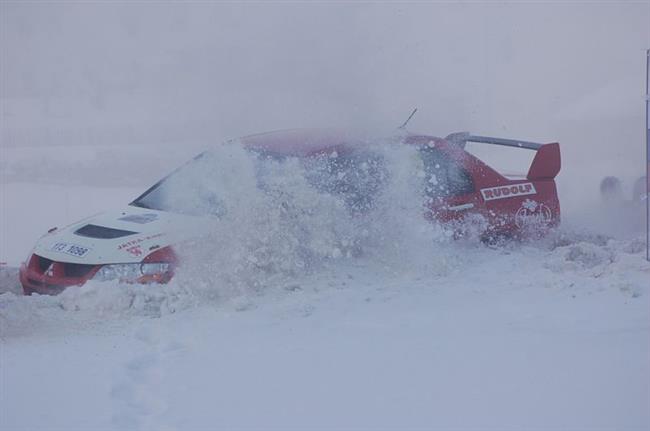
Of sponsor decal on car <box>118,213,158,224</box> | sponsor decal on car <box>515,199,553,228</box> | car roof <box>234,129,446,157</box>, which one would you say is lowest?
sponsor decal on car <box>515,199,553,228</box>

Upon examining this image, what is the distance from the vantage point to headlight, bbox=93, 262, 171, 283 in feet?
14.9

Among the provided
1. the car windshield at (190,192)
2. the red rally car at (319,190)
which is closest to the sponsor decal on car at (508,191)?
the red rally car at (319,190)

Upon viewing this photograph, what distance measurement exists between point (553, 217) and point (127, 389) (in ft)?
13.2

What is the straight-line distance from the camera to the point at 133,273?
14.9 feet

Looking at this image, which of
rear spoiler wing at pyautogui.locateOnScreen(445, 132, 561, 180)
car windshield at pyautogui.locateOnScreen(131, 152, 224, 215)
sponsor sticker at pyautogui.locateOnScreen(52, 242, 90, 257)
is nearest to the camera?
sponsor sticker at pyautogui.locateOnScreen(52, 242, 90, 257)

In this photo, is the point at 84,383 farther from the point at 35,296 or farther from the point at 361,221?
the point at 361,221

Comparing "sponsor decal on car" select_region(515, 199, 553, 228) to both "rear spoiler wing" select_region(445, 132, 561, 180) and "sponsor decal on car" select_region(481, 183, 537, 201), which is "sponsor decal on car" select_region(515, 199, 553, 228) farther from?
"rear spoiler wing" select_region(445, 132, 561, 180)

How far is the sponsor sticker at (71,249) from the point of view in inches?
184

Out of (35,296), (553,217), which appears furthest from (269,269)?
(553,217)

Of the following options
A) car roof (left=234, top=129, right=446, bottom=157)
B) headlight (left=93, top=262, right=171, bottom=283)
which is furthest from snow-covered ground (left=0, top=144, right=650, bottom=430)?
car roof (left=234, top=129, right=446, bottom=157)

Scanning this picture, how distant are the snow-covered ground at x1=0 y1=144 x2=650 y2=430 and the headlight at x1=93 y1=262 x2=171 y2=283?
0.36ft

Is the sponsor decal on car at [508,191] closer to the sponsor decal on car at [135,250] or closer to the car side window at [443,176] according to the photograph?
the car side window at [443,176]

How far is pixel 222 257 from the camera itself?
481 cm

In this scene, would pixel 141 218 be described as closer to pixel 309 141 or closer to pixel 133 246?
pixel 133 246
